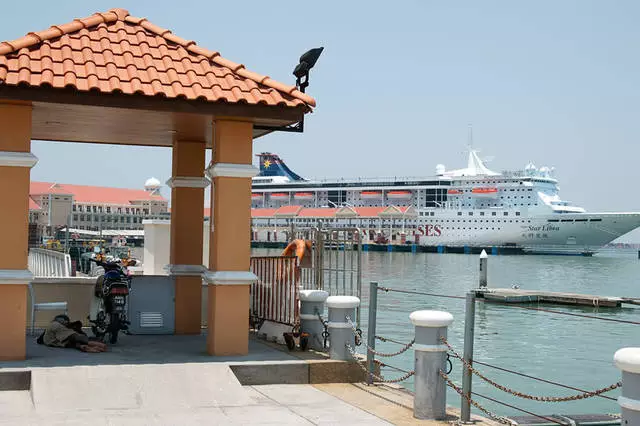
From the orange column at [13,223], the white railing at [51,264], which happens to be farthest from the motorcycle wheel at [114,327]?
the white railing at [51,264]

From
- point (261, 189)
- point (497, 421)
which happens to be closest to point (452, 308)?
point (497, 421)

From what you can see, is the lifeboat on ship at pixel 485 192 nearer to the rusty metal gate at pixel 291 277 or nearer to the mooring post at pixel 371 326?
the rusty metal gate at pixel 291 277

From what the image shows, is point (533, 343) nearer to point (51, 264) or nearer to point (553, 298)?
point (553, 298)

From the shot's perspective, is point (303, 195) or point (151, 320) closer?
point (151, 320)

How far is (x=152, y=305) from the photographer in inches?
428

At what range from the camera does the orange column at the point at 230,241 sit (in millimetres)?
8852

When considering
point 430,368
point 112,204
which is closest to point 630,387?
point 430,368

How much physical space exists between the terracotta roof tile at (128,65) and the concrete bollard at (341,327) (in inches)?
85.4

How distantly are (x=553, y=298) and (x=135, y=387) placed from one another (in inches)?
1163

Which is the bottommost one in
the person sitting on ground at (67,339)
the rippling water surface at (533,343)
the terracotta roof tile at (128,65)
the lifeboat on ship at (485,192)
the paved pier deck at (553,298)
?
the rippling water surface at (533,343)

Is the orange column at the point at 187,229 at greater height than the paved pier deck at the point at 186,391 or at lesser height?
greater

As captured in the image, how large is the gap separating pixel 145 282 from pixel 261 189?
12491cm

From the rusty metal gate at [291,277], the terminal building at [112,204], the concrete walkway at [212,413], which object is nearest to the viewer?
the concrete walkway at [212,413]

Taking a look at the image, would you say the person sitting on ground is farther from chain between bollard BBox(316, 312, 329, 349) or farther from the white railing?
the white railing
